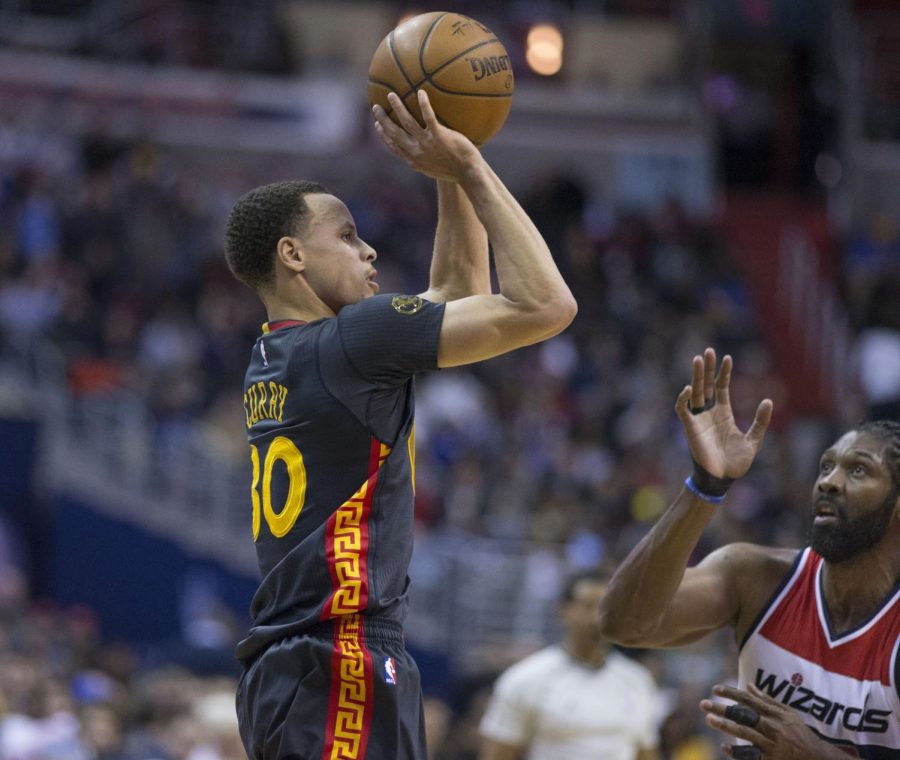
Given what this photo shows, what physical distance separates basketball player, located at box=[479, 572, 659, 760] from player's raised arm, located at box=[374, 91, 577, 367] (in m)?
3.63

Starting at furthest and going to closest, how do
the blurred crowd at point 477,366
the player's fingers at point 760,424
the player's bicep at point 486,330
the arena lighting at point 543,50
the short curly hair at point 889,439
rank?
the arena lighting at point 543,50 < the blurred crowd at point 477,366 < the short curly hair at point 889,439 < the player's fingers at point 760,424 < the player's bicep at point 486,330

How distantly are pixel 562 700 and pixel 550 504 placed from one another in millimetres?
6743

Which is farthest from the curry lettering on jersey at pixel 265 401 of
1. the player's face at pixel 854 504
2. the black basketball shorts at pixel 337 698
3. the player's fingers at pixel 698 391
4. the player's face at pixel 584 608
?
the player's face at pixel 584 608

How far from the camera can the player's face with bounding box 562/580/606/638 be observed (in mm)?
7398

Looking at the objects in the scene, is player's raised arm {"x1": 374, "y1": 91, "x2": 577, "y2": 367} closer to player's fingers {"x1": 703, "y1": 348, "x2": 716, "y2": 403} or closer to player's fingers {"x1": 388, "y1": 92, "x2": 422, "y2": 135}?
player's fingers {"x1": 388, "y1": 92, "x2": 422, "y2": 135}

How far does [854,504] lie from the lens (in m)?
4.43

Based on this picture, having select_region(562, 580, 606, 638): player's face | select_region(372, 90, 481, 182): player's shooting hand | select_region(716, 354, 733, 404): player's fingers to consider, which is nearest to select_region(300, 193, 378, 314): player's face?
select_region(372, 90, 481, 182): player's shooting hand

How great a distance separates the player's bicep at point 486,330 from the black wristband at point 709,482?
0.69 m

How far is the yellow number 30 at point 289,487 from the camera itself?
4.09 meters

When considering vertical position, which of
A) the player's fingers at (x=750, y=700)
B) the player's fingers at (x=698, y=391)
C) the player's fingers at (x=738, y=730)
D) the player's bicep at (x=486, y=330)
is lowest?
the player's fingers at (x=738, y=730)

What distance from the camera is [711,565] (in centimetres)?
473

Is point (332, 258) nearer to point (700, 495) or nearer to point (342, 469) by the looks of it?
point (342, 469)

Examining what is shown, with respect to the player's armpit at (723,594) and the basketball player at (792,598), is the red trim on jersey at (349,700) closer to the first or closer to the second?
the basketball player at (792,598)

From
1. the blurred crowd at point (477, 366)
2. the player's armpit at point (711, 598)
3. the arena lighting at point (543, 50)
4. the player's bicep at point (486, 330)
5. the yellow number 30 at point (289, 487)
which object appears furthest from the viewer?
the arena lighting at point (543, 50)
